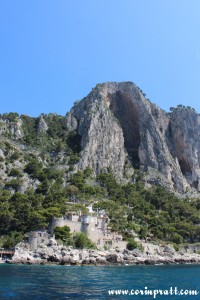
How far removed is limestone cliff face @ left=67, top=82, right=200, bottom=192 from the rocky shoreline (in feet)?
174

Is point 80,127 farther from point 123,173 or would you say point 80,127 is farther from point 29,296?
point 29,296

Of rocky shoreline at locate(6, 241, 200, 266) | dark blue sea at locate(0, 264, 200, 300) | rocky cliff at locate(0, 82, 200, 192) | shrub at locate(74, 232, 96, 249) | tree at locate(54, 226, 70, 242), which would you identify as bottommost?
dark blue sea at locate(0, 264, 200, 300)

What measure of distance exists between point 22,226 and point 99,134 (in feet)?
205

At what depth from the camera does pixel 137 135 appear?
5566 inches

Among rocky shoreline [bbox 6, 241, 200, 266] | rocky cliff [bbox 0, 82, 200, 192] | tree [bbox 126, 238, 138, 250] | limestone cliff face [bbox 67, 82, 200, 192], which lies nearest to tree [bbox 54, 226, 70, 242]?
rocky shoreline [bbox 6, 241, 200, 266]

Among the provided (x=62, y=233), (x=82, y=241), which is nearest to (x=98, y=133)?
(x=62, y=233)

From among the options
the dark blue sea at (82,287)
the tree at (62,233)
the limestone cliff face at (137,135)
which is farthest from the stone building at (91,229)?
the limestone cliff face at (137,135)

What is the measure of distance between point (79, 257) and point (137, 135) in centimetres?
8929

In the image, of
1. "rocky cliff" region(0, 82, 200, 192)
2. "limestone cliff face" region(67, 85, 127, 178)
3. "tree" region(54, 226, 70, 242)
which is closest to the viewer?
"tree" region(54, 226, 70, 242)

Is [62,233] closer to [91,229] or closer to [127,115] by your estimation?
[91,229]

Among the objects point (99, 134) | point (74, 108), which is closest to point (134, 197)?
point (99, 134)

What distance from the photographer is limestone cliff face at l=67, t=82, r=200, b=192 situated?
408ft

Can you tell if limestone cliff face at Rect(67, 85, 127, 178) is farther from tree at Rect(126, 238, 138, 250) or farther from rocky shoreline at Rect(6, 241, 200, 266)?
rocky shoreline at Rect(6, 241, 200, 266)

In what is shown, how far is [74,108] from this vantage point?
14212cm
